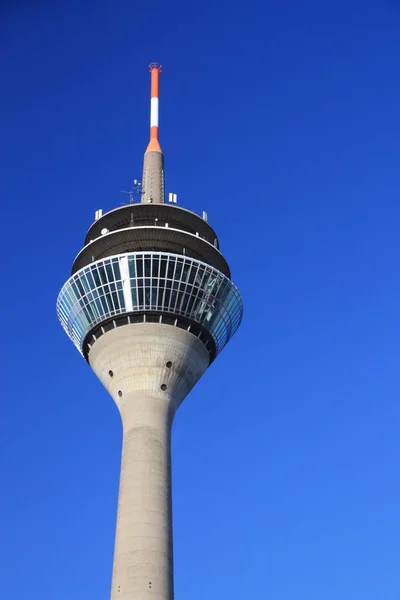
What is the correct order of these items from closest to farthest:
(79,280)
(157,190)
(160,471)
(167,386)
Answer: (160,471), (167,386), (79,280), (157,190)

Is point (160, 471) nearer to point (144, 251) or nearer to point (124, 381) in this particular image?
point (124, 381)

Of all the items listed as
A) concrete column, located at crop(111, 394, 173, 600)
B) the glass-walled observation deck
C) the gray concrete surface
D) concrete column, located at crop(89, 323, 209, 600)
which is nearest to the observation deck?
the glass-walled observation deck

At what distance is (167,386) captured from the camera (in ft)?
177

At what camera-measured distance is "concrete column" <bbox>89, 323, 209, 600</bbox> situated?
46344 millimetres

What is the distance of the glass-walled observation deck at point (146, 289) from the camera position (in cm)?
5594

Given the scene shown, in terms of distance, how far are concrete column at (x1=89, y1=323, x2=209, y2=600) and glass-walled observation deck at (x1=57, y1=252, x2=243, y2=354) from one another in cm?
166

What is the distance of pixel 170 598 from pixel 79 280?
24620mm

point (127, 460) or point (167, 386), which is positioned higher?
point (167, 386)

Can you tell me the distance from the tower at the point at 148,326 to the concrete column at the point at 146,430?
0.07 m

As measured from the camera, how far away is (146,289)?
55.9 meters

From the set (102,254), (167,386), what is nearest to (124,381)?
(167,386)

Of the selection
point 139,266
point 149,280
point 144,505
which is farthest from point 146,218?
point 144,505

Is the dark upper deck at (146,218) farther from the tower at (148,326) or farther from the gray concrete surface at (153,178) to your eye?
the gray concrete surface at (153,178)

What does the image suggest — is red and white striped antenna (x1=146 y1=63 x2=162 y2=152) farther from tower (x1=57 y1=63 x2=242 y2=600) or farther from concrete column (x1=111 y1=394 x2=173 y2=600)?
concrete column (x1=111 y1=394 x2=173 y2=600)
